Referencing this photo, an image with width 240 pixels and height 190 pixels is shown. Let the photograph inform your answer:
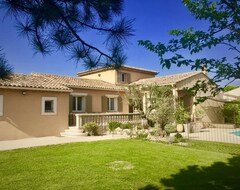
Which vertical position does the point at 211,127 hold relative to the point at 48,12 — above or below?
below

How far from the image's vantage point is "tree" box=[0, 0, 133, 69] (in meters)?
3.77

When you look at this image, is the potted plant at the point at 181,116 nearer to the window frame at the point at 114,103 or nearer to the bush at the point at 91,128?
the bush at the point at 91,128

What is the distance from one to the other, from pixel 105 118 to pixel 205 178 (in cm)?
1413

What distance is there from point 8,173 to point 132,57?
20.4 feet

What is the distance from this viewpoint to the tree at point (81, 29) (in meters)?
3.77

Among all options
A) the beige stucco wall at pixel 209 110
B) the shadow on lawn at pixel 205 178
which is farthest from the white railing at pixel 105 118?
the shadow on lawn at pixel 205 178

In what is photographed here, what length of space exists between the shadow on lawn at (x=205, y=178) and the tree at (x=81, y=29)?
408cm

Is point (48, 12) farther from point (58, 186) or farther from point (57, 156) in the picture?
point (57, 156)

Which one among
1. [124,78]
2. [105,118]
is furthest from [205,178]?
[124,78]

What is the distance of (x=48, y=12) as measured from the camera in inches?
135

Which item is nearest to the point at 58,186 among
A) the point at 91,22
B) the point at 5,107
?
the point at 91,22

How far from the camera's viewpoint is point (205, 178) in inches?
267

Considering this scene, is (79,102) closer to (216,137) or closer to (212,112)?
(216,137)

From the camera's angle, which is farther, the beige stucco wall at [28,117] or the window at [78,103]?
the window at [78,103]
